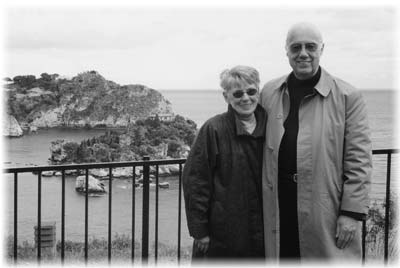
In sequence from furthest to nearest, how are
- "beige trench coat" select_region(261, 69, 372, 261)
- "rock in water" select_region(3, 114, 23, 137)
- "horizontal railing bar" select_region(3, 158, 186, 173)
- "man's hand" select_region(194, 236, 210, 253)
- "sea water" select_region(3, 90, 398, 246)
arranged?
"rock in water" select_region(3, 114, 23, 137) → "sea water" select_region(3, 90, 398, 246) → "horizontal railing bar" select_region(3, 158, 186, 173) → "man's hand" select_region(194, 236, 210, 253) → "beige trench coat" select_region(261, 69, 372, 261)

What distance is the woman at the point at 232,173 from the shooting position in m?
2.25

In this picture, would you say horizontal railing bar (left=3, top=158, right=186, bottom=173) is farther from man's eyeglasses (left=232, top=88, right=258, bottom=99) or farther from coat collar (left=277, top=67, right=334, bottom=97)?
coat collar (left=277, top=67, right=334, bottom=97)

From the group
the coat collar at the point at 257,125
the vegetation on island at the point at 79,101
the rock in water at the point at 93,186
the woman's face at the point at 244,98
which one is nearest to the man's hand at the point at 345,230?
the coat collar at the point at 257,125

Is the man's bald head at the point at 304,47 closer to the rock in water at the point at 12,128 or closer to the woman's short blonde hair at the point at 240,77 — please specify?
the woman's short blonde hair at the point at 240,77

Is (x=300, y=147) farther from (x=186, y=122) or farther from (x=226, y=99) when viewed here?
(x=186, y=122)

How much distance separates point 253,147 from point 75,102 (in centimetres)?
3833

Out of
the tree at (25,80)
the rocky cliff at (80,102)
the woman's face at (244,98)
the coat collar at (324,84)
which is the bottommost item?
the woman's face at (244,98)

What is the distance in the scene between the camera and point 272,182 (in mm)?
2252

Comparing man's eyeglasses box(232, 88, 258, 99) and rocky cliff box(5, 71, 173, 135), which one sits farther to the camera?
rocky cliff box(5, 71, 173, 135)

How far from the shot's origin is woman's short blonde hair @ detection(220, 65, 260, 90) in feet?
7.36

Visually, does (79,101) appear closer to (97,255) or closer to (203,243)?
(97,255)

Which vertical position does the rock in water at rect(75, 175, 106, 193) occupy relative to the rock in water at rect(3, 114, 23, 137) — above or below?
below

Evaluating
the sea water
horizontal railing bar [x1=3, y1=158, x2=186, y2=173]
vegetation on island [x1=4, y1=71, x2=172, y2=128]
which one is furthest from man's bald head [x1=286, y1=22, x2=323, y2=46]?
vegetation on island [x1=4, y1=71, x2=172, y2=128]

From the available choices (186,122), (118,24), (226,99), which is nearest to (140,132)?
(186,122)
